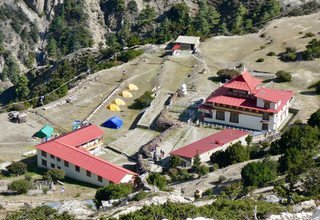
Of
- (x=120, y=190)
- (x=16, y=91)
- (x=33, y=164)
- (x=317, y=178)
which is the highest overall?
(x=317, y=178)

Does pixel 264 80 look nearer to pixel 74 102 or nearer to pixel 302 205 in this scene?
pixel 74 102

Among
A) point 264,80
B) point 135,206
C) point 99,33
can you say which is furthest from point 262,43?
point 99,33

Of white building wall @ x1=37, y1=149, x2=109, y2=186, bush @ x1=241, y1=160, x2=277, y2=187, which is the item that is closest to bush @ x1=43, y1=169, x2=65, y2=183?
white building wall @ x1=37, y1=149, x2=109, y2=186

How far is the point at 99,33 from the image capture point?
17962 cm

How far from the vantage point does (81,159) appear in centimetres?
6519

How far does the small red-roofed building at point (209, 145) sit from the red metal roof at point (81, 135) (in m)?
9.80

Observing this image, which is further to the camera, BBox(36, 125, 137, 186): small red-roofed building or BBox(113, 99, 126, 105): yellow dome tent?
BBox(113, 99, 126, 105): yellow dome tent

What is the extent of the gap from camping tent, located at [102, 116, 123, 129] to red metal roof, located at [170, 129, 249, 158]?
40.2 feet

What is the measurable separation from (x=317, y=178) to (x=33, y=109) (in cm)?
4887

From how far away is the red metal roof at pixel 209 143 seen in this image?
2581 inches

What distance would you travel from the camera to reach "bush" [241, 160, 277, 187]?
50594 millimetres

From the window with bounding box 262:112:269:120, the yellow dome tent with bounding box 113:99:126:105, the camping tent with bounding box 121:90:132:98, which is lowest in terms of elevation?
the yellow dome tent with bounding box 113:99:126:105

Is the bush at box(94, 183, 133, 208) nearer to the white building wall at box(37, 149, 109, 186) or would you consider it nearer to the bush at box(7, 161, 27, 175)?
the white building wall at box(37, 149, 109, 186)

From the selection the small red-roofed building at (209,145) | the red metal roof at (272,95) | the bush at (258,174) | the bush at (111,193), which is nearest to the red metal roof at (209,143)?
the small red-roofed building at (209,145)
